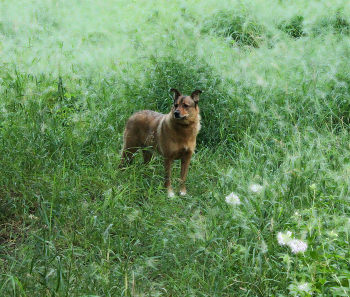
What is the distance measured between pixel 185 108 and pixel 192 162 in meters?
0.92

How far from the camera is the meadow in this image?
2.90 metres

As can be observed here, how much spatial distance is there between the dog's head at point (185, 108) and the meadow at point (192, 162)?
2.27ft

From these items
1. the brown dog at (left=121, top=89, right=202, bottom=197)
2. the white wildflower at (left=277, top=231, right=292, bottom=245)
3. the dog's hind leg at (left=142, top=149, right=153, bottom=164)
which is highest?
the white wildflower at (left=277, top=231, right=292, bottom=245)

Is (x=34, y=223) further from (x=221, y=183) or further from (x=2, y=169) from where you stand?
(x=221, y=183)

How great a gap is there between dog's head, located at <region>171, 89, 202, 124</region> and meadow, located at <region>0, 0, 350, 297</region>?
69cm

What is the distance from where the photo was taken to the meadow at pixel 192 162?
2.90 metres

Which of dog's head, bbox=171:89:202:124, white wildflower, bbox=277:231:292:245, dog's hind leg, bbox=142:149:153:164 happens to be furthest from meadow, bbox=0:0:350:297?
dog's head, bbox=171:89:202:124

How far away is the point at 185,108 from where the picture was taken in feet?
16.5

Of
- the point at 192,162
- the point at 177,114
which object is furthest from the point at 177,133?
the point at 192,162

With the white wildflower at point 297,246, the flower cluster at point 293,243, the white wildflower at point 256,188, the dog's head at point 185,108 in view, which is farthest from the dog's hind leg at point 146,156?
the white wildflower at point 297,246

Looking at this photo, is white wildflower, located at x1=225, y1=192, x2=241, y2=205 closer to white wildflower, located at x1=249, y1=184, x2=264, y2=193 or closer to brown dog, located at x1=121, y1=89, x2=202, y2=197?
white wildflower, located at x1=249, y1=184, x2=264, y2=193

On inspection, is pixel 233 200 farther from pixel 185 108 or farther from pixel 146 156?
pixel 146 156

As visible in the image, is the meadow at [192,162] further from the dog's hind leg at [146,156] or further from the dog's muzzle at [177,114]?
the dog's muzzle at [177,114]

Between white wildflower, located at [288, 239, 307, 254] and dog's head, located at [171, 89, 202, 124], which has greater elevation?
white wildflower, located at [288, 239, 307, 254]
